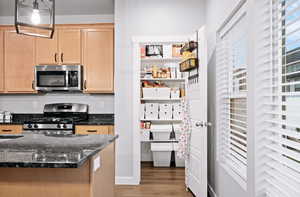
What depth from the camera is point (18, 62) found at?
4.66 m

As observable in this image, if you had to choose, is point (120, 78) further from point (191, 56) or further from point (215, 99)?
point (215, 99)

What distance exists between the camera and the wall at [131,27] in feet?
13.5

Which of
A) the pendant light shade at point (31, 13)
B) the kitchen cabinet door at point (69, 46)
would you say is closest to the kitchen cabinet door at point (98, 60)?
the kitchen cabinet door at point (69, 46)

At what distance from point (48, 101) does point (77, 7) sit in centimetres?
167

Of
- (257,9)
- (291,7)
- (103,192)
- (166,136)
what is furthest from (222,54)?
(166,136)

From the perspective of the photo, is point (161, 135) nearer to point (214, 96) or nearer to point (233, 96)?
point (214, 96)

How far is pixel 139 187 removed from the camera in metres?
3.95

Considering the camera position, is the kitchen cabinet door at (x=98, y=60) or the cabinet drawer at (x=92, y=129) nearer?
the cabinet drawer at (x=92, y=129)

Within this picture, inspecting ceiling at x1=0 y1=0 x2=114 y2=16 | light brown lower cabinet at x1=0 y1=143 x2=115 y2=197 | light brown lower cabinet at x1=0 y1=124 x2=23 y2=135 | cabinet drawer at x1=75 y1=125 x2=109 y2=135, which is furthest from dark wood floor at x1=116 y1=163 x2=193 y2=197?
ceiling at x1=0 y1=0 x2=114 y2=16

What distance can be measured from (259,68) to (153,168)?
3537 mm

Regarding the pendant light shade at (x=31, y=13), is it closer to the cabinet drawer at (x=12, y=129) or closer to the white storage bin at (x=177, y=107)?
the cabinet drawer at (x=12, y=129)

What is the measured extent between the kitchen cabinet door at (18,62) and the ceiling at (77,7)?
17.3 inches

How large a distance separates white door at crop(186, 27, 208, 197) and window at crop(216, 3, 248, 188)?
173mm

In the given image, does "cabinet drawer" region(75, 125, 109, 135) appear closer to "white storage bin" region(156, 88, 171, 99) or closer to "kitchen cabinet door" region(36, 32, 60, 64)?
"kitchen cabinet door" region(36, 32, 60, 64)
